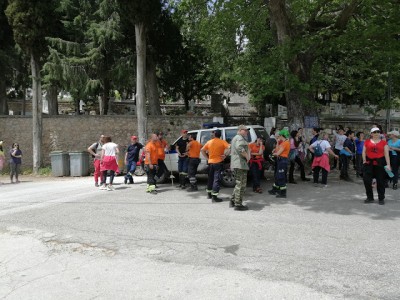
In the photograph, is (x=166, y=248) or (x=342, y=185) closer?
(x=166, y=248)

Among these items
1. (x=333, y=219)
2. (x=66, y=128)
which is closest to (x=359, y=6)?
(x=333, y=219)

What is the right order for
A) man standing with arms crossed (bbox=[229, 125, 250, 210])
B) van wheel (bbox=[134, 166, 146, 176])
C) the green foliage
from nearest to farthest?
man standing with arms crossed (bbox=[229, 125, 250, 210]) → van wheel (bbox=[134, 166, 146, 176]) → the green foliage

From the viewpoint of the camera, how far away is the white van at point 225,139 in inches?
430

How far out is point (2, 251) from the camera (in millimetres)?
5809

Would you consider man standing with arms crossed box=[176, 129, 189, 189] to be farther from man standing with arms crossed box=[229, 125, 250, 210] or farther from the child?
the child

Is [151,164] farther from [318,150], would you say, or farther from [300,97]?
[300,97]

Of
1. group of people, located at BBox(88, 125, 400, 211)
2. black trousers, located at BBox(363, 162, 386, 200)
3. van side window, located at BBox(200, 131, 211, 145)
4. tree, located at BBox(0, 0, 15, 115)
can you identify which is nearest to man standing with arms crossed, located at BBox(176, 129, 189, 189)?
group of people, located at BBox(88, 125, 400, 211)

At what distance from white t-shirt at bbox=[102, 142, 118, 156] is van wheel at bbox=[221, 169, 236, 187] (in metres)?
3.18

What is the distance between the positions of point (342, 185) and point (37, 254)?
8.58 m

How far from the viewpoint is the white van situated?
10930mm

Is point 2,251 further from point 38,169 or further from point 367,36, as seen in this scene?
point 38,169

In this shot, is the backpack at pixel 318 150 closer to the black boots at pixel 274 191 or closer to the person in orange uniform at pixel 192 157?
the black boots at pixel 274 191

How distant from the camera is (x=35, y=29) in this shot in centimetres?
1822

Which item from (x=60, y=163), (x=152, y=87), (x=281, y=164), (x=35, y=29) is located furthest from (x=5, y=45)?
(x=281, y=164)
